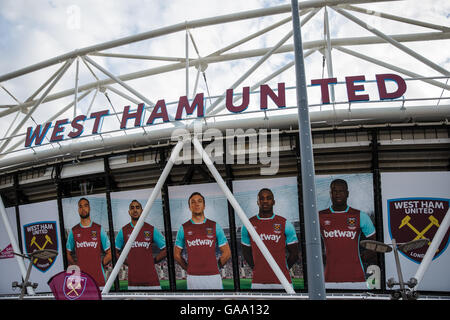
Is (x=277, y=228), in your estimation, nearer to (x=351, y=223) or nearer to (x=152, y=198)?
(x=351, y=223)

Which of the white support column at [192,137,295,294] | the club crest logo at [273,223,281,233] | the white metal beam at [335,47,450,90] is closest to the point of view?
the white support column at [192,137,295,294]

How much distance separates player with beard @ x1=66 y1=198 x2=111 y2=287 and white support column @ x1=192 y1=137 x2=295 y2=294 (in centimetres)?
848

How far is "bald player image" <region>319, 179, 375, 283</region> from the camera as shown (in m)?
20.8

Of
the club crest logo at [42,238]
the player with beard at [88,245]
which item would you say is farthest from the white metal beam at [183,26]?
the club crest logo at [42,238]

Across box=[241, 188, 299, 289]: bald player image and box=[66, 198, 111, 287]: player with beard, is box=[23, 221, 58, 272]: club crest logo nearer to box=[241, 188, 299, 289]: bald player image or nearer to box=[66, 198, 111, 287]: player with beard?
box=[66, 198, 111, 287]: player with beard

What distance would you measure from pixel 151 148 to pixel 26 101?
1510cm

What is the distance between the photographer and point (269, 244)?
21.8 meters

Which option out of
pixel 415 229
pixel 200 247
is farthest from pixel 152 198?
pixel 415 229

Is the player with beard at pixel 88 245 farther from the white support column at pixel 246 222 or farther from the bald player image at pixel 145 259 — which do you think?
the white support column at pixel 246 222

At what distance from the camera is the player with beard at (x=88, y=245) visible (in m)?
24.5

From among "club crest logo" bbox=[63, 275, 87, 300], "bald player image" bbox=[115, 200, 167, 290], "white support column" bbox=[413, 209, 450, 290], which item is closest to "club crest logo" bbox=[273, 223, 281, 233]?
"bald player image" bbox=[115, 200, 167, 290]

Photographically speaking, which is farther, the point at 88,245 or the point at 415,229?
the point at 88,245

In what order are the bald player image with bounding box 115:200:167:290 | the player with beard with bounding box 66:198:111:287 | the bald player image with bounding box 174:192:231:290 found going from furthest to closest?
the player with beard with bounding box 66:198:111:287 → the bald player image with bounding box 115:200:167:290 → the bald player image with bounding box 174:192:231:290

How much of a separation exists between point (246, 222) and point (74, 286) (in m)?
7.81
